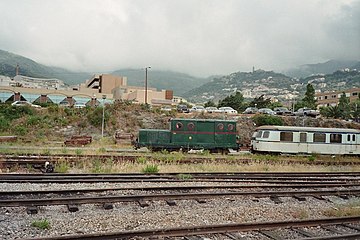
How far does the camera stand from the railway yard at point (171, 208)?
687cm

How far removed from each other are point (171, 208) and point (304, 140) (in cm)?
1942

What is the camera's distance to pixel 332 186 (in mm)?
13531

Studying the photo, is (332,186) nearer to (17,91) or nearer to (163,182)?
(163,182)

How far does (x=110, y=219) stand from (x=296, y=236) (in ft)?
13.1

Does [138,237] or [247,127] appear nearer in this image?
[138,237]

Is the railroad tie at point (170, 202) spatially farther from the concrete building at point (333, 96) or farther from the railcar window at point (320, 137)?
the concrete building at point (333, 96)

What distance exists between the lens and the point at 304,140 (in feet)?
84.7

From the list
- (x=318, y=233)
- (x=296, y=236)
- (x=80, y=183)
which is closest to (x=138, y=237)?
(x=296, y=236)

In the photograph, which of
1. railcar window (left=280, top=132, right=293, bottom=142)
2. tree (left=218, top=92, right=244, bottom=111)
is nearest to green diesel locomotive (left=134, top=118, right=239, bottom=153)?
railcar window (left=280, top=132, right=293, bottom=142)

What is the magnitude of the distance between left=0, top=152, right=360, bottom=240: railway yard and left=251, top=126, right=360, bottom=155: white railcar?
10.3m

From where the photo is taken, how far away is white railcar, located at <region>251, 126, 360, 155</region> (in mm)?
25531

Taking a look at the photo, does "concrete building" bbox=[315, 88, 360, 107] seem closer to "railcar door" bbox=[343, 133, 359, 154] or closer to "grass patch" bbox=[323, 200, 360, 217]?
"railcar door" bbox=[343, 133, 359, 154]

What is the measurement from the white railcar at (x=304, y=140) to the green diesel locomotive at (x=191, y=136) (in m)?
2.18

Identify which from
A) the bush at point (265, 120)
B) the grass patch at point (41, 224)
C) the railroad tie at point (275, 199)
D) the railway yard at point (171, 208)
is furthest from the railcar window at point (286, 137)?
the grass patch at point (41, 224)
